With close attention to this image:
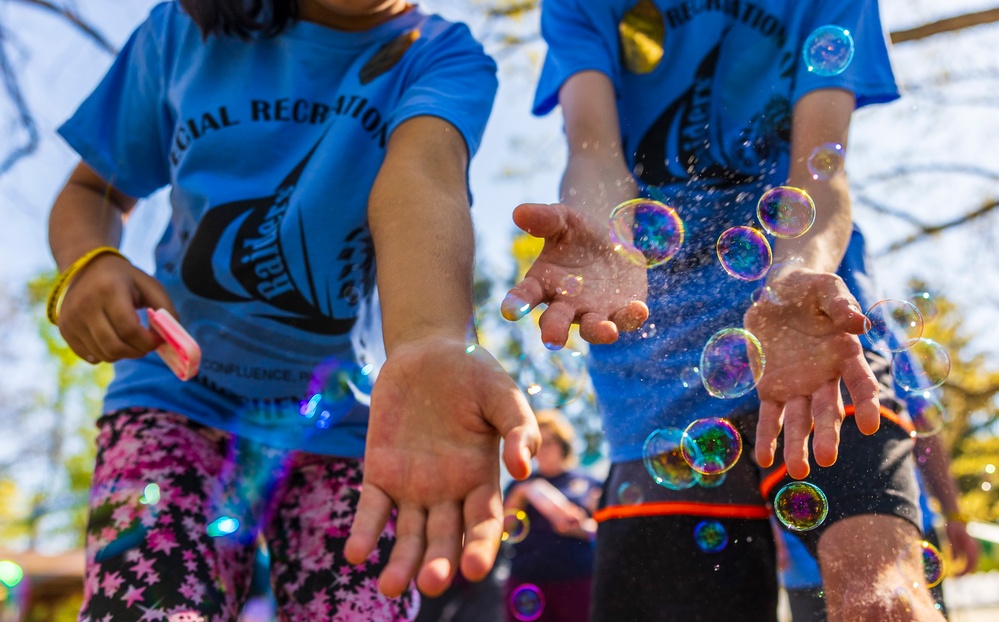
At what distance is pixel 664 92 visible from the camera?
166 cm

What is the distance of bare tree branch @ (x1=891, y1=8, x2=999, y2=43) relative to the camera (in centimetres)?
395

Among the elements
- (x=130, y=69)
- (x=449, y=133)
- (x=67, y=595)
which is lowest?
(x=67, y=595)

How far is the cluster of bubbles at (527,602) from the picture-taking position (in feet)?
11.0

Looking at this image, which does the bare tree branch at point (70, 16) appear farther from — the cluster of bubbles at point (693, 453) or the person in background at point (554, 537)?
the cluster of bubbles at point (693, 453)

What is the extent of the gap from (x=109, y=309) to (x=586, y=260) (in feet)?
2.50

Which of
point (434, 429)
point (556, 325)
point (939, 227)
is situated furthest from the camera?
point (939, 227)

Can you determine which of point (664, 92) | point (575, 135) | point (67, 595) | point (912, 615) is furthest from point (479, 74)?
point (67, 595)

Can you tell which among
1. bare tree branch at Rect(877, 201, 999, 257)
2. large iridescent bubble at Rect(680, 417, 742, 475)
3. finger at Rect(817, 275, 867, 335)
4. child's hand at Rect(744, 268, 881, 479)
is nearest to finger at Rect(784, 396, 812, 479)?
child's hand at Rect(744, 268, 881, 479)

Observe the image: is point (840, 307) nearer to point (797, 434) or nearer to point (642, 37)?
point (797, 434)

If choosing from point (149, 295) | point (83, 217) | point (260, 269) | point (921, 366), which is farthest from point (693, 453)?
point (83, 217)

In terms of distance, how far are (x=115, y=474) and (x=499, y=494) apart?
78 centimetres

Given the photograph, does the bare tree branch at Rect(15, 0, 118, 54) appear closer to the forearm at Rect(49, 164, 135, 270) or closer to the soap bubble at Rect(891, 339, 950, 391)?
the forearm at Rect(49, 164, 135, 270)

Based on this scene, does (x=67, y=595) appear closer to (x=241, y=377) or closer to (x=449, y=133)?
(x=241, y=377)

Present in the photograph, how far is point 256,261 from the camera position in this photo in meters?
1.51
